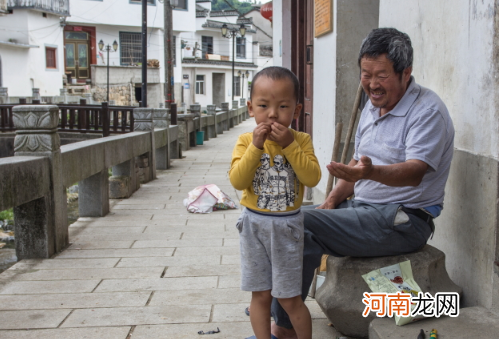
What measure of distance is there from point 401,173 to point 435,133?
0.29m

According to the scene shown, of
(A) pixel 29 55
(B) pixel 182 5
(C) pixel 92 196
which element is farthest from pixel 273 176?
(B) pixel 182 5

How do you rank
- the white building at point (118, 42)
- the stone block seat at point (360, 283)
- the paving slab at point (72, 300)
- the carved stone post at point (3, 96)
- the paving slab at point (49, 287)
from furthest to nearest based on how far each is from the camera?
the white building at point (118, 42) → the carved stone post at point (3, 96) → the paving slab at point (49, 287) → the paving slab at point (72, 300) → the stone block seat at point (360, 283)

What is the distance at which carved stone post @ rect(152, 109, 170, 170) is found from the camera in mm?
10727

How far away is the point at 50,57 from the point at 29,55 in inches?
109

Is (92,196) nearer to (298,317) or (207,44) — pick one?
(298,317)

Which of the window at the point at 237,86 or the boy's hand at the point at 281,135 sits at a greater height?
the window at the point at 237,86

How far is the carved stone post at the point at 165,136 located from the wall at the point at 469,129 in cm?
777

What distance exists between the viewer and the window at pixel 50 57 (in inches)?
1286

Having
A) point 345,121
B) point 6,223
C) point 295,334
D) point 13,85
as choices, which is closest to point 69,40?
point 13,85

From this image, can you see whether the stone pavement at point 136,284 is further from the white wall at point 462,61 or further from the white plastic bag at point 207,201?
the white wall at point 462,61

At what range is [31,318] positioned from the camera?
3.39 meters

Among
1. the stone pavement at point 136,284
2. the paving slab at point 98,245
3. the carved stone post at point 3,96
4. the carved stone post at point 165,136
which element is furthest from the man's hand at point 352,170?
the carved stone post at point 3,96

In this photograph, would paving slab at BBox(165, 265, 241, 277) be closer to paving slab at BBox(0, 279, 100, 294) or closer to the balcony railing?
paving slab at BBox(0, 279, 100, 294)

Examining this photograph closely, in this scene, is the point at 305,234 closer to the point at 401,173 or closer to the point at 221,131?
the point at 401,173
